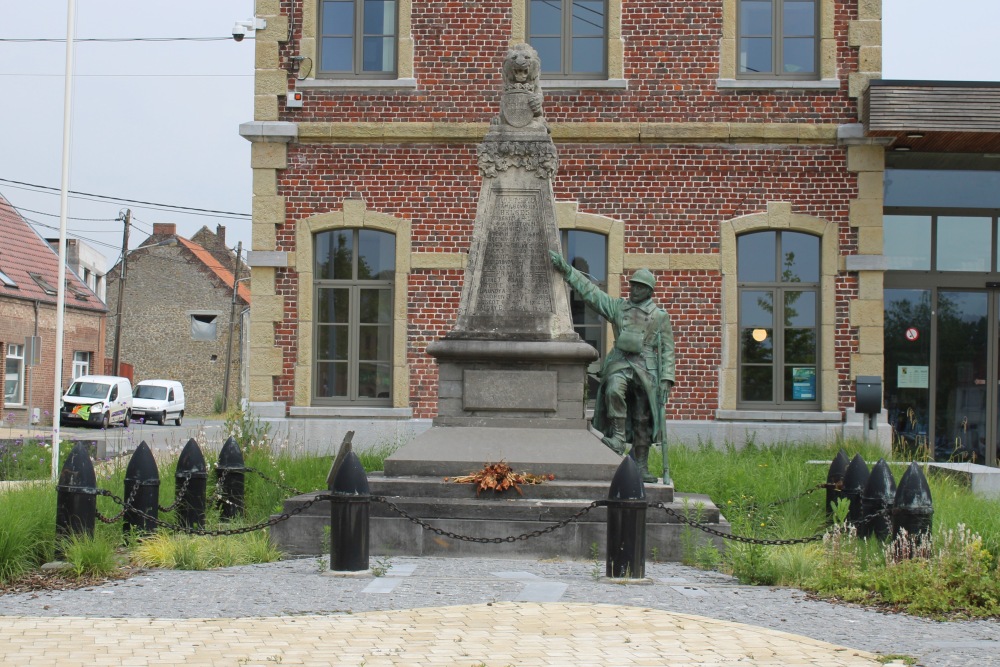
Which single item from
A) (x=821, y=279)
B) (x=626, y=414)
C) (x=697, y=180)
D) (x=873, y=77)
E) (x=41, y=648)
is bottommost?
(x=41, y=648)

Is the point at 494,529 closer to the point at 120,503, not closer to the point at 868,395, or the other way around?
the point at 120,503

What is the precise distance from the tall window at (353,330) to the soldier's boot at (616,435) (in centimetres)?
720

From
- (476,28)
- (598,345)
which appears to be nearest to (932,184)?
(598,345)

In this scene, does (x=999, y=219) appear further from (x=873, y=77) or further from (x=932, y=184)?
(x=873, y=77)

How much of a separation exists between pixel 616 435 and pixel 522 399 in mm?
897

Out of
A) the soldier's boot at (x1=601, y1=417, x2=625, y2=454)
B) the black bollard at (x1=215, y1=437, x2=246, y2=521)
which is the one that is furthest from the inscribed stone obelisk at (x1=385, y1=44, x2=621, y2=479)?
the black bollard at (x1=215, y1=437, x2=246, y2=521)

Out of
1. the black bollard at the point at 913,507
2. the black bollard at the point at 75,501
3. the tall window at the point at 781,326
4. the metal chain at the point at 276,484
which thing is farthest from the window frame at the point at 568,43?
the black bollard at the point at 75,501

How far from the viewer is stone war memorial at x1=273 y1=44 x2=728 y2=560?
9.38 meters

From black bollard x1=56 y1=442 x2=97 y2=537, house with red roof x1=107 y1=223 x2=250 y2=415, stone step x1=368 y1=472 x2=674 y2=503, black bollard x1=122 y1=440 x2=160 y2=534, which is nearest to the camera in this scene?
black bollard x1=56 y1=442 x2=97 y2=537

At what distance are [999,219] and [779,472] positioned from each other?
773cm

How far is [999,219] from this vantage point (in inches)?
708

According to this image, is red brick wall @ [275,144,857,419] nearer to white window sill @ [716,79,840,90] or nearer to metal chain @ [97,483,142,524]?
white window sill @ [716,79,840,90]

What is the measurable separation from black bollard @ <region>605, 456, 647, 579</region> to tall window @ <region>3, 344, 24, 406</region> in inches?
1224

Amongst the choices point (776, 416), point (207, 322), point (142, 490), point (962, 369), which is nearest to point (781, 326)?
point (776, 416)
